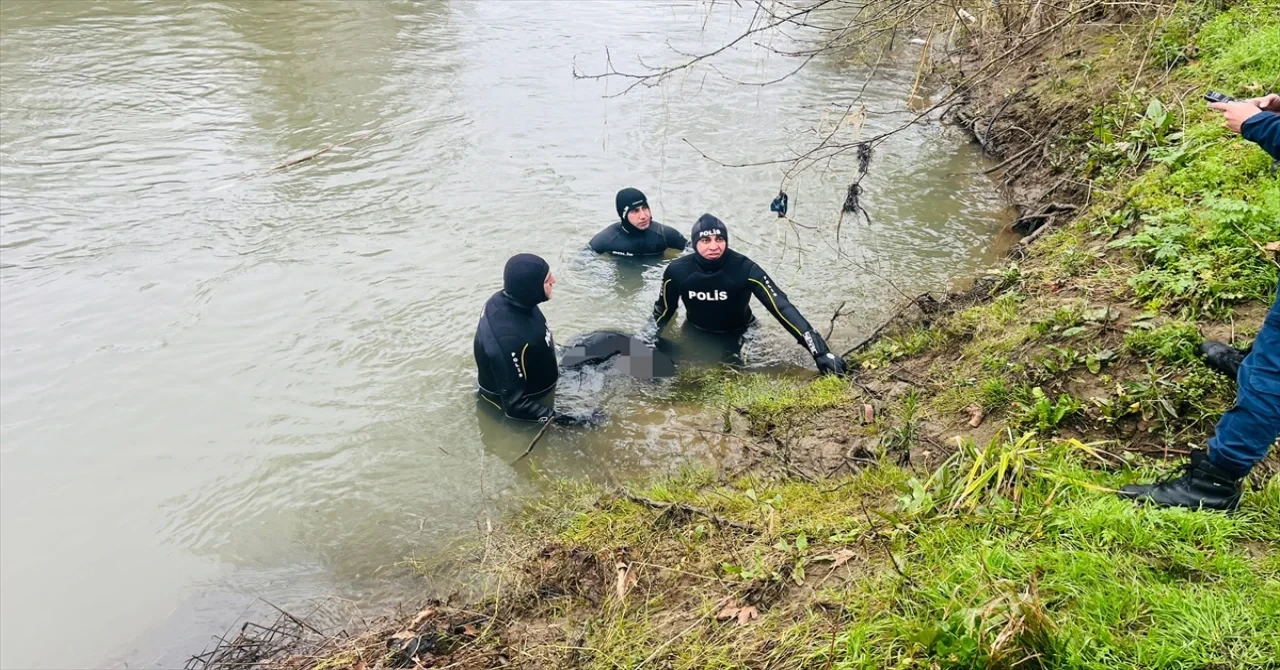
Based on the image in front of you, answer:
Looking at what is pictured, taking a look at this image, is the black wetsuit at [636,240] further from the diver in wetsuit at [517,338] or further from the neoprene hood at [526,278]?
the neoprene hood at [526,278]

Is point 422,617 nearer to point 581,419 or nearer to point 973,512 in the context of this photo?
point 581,419

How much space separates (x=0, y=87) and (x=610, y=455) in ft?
44.1

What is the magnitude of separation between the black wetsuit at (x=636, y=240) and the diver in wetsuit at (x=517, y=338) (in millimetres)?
2737

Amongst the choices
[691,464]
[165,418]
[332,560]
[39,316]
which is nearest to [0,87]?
[39,316]

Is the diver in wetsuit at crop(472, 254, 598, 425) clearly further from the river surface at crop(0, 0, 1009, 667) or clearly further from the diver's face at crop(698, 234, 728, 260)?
the diver's face at crop(698, 234, 728, 260)

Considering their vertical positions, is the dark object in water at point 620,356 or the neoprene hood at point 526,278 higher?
the neoprene hood at point 526,278

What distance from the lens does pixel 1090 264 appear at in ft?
18.3

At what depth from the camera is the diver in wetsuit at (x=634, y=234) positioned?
843 cm

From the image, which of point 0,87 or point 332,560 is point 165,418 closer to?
point 332,560

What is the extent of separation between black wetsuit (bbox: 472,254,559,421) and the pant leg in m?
4.10

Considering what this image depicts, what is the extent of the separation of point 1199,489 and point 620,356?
438cm

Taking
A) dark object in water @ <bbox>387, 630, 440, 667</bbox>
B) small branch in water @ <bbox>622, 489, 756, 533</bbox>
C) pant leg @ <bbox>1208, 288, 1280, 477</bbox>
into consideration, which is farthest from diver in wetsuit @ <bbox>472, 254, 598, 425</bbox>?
pant leg @ <bbox>1208, 288, 1280, 477</bbox>

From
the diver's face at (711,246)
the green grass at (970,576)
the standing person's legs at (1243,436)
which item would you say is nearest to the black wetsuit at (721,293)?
the diver's face at (711,246)

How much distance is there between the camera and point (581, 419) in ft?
19.5
